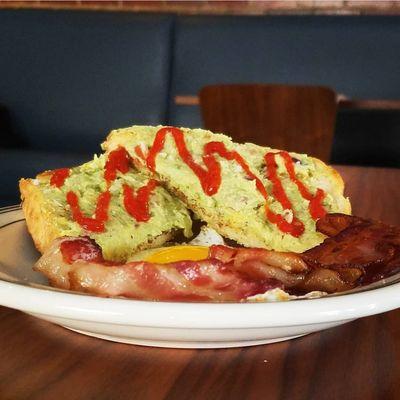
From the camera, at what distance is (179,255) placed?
37.8 inches

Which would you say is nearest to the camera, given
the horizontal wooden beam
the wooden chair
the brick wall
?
the wooden chair

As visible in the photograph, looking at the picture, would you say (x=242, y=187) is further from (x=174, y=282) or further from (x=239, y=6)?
(x=239, y=6)

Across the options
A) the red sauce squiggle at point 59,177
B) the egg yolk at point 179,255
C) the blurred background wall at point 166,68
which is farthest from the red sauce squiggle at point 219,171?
the blurred background wall at point 166,68

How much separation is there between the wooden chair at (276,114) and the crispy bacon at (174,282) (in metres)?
2.41

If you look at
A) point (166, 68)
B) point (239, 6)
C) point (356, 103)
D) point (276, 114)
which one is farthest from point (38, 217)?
point (239, 6)

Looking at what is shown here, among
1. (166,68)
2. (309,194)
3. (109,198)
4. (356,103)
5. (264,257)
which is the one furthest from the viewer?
(166,68)

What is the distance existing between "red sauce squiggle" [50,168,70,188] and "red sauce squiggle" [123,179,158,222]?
118 mm

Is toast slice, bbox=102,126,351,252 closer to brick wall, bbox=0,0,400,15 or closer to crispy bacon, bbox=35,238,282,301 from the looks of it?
crispy bacon, bbox=35,238,282,301

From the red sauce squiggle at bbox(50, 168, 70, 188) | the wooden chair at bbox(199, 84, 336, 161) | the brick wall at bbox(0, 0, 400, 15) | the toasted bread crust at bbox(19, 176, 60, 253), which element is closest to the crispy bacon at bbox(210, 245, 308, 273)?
the toasted bread crust at bbox(19, 176, 60, 253)

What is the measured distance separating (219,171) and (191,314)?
2.28 feet

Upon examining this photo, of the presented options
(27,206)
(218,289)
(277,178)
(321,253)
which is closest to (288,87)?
(277,178)

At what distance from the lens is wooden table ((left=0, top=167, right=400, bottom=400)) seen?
2.05 feet

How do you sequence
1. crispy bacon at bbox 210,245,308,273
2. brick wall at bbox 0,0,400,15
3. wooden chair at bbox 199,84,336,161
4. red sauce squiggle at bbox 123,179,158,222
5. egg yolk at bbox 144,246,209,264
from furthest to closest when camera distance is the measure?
brick wall at bbox 0,0,400,15 < wooden chair at bbox 199,84,336,161 < red sauce squiggle at bbox 123,179,158,222 < egg yolk at bbox 144,246,209,264 < crispy bacon at bbox 210,245,308,273

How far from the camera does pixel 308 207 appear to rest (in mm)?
1271
